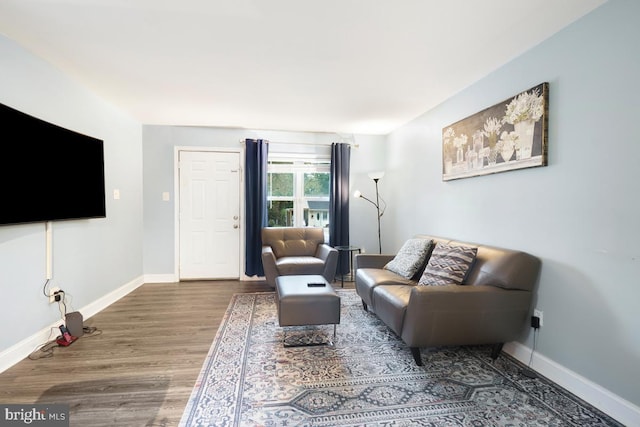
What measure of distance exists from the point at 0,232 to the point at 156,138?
264 centimetres

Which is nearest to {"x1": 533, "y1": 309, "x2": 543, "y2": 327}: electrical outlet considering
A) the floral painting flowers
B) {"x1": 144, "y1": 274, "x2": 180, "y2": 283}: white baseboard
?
the floral painting flowers

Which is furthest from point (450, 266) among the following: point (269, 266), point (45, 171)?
point (45, 171)

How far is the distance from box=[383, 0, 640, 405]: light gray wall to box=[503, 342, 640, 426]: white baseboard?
40 mm

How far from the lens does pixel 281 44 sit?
215 centimetres

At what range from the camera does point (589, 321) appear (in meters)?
1.76

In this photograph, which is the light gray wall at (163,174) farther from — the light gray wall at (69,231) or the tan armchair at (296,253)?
the tan armchair at (296,253)

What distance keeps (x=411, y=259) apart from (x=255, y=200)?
2.55m

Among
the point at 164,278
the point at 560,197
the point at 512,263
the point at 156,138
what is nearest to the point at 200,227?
the point at 164,278

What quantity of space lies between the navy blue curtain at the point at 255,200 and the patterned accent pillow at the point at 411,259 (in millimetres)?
2127

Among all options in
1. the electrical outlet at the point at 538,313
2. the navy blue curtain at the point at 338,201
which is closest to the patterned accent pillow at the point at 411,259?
the electrical outlet at the point at 538,313

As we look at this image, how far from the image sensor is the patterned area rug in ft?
5.25

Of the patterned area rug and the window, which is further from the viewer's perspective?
the window

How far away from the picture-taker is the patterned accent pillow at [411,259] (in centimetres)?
290

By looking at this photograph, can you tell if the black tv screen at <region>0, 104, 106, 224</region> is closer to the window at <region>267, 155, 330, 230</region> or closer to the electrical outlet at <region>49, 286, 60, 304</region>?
the electrical outlet at <region>49, 286, 60, 304</region>
